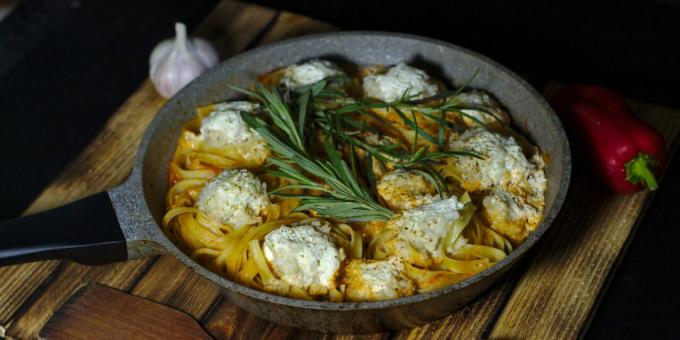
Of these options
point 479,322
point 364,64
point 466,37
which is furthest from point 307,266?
point 466,37

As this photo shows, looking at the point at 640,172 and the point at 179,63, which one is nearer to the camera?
the point at 640,172

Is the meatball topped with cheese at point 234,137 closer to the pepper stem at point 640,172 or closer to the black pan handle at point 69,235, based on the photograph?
the black pan handle at point 69,235

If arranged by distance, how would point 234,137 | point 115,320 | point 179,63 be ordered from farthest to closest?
point 179,63, point 234,137, point 115,320

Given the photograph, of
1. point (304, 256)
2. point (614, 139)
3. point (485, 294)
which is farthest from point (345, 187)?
point (614, 139)

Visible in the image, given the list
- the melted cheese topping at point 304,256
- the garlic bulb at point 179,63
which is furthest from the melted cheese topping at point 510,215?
the garlic bulb at point 179,63

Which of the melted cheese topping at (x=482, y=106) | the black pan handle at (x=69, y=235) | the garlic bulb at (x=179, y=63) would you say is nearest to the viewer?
the black pan handle at (x=69, y=235)

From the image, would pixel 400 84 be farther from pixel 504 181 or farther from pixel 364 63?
pixel 504 181

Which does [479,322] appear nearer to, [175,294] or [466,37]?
[175,294]
